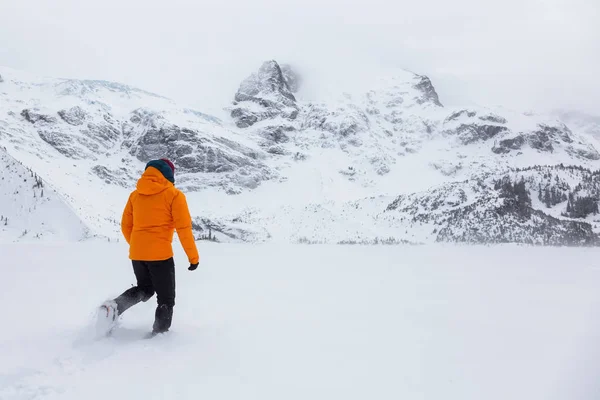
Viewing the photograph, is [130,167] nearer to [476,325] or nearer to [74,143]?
[74,143]

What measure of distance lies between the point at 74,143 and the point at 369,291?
399 feet

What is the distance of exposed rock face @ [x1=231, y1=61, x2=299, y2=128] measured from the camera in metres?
172

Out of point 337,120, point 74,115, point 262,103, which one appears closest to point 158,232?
point 74,115

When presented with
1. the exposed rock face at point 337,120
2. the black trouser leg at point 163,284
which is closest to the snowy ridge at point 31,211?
the black trouser leg at point 163,284

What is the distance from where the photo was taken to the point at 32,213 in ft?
76.6

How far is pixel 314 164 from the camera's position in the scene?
13350 cm

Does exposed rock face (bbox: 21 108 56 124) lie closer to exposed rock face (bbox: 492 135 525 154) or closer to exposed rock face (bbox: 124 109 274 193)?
exposed rock face (bbox: 124 109 274 193)

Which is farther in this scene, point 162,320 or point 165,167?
point 165,167

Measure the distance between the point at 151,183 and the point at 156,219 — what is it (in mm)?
412

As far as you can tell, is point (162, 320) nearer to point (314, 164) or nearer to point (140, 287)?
point (140, 287)

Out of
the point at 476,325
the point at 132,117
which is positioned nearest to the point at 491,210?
the point at 476,325

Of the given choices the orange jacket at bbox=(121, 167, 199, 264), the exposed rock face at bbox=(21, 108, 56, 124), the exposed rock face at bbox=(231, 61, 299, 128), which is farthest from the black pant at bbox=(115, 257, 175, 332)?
the exposed rock face at bbox=(231, 61, 299, 128)

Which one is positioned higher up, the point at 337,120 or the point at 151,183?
the point at 337,120

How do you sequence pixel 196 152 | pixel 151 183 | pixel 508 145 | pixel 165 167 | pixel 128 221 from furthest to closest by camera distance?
pixel 508 145 < pixel 196 152 < pixel 128 221 < pixel 165 167 < pixel 151 183
